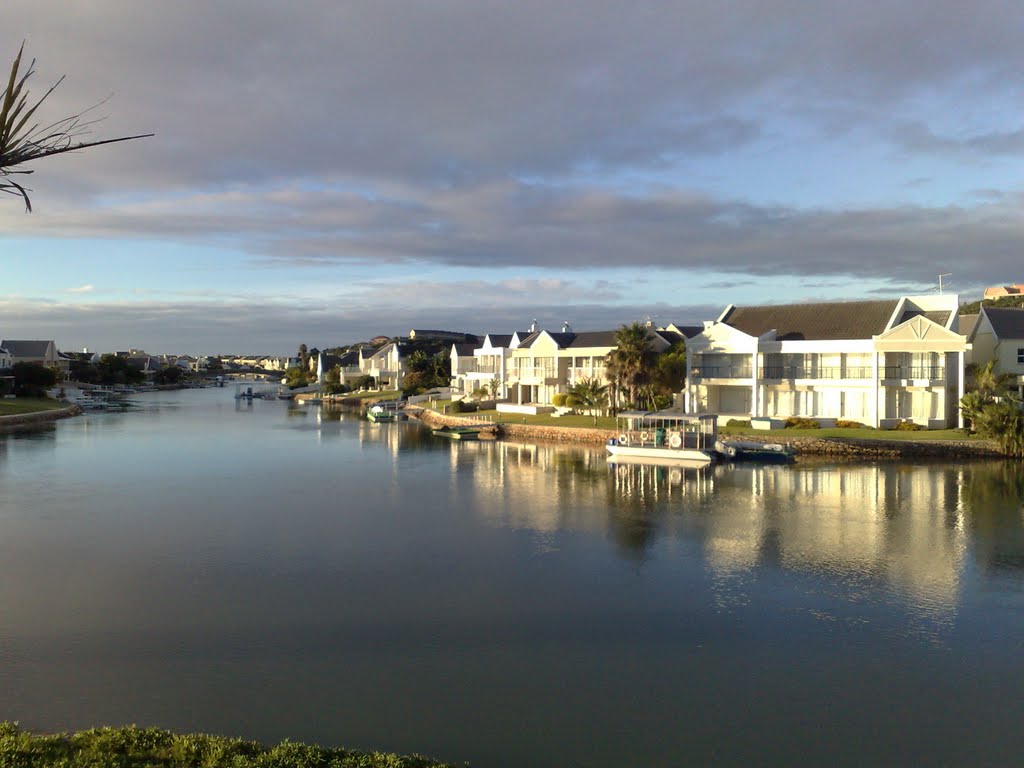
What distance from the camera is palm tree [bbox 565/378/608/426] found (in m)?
58.3

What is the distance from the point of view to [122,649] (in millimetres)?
14836

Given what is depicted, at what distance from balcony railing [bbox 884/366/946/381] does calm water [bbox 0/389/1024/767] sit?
48.0 feet

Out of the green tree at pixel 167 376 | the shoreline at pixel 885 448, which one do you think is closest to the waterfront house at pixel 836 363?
the shoreline at pixel 885 448

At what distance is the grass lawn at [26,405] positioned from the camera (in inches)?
2699

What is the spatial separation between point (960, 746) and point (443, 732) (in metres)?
7.37

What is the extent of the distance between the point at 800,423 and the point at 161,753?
45096 mm

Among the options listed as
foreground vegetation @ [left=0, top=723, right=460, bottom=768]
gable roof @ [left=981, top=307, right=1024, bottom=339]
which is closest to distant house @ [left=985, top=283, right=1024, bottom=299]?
gable roof @ [left=981, top=307, right=1024, bottom=339]

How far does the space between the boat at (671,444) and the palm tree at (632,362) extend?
815 cm

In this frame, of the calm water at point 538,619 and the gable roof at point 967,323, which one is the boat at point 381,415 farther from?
the gable roof at point 967,323

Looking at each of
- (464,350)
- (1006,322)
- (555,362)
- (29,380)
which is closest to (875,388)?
(1006,322)

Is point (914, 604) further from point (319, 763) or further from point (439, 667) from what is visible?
point (319, 763)

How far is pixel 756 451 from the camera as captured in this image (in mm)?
43531

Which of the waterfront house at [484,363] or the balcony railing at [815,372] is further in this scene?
the waterfront house at [484,363]

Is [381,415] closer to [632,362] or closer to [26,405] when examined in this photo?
[632,362]
